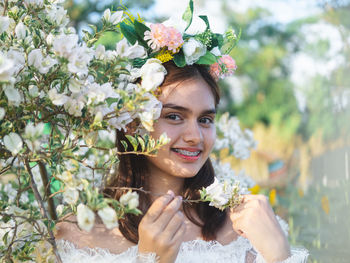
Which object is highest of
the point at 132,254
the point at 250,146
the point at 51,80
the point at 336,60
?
the point at 51,80

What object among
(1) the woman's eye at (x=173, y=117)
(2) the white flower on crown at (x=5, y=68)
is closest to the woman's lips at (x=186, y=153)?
(1) the woman's eye at (x=173, y=117)

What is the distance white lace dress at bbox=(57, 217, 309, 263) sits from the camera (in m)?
2.07

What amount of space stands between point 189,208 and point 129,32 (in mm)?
1091

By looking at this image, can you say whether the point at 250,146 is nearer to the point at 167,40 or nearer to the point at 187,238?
the point at 187,238

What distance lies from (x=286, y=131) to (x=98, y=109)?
42.5ft

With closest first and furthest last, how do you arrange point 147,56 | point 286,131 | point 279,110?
1. point 147,56
2. point 286,131
3. point 279,110

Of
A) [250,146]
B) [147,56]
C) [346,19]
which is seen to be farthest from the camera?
[346,19]

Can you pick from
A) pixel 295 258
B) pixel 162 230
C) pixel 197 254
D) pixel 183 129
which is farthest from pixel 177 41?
pixel 295 258

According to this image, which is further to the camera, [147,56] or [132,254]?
[147,56]

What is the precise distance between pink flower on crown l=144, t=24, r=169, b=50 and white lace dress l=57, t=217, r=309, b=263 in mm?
1070

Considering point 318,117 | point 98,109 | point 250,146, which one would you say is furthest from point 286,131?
point 98,109

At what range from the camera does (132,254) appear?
207 cm

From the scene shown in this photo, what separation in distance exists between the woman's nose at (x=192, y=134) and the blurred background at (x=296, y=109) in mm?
674

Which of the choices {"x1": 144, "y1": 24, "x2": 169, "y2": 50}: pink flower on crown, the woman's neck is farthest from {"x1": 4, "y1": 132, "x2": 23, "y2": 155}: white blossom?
the woman's neck
